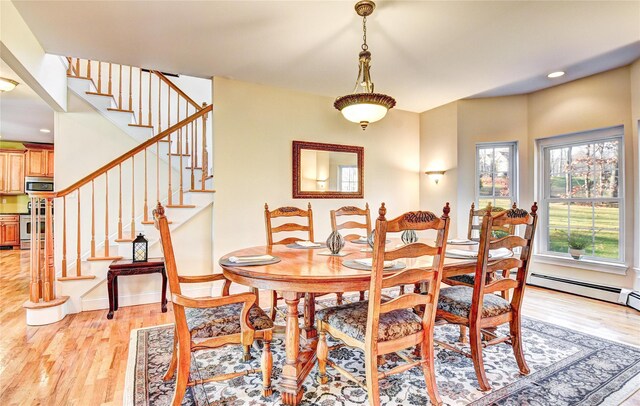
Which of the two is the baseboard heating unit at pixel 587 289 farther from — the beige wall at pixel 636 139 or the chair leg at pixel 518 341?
the chair leg at pixel 518 341

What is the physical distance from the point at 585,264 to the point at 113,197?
20.1 ft

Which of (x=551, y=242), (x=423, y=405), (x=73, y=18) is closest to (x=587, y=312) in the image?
(x=551, y=242)

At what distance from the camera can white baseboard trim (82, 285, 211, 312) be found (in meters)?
3.38

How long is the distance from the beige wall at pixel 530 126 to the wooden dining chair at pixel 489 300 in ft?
8.46

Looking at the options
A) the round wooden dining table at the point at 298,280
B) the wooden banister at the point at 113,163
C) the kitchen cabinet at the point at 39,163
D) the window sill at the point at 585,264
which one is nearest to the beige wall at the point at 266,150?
the wooden banister at the point at 113,163

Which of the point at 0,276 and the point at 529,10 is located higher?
the point at 529,10

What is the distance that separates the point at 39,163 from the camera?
734cm

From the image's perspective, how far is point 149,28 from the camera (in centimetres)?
277

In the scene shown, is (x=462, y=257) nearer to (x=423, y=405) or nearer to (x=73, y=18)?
(x=423, y=405)

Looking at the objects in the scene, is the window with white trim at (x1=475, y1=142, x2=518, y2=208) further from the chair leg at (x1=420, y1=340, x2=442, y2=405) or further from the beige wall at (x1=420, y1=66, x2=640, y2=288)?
the chair leg at (x1=420, y1=340, x2=442, y2=405)

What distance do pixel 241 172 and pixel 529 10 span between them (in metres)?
3.19

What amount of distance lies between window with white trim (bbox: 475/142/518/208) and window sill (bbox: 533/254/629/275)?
84cm

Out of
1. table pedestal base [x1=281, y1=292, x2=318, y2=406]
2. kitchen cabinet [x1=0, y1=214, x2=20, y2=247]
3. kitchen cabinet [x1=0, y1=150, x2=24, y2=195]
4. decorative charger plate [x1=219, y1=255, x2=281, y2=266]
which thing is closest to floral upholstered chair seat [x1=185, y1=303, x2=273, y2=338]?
table pedestal base [x1=281, y1=292, x2=318, y2=406]

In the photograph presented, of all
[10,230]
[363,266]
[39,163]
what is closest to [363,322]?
[363,266]
